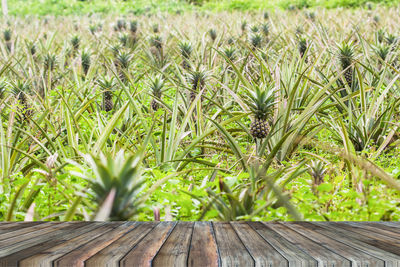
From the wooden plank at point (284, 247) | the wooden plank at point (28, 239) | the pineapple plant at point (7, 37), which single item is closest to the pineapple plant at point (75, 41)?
the pineapple plant at point (7, 37)

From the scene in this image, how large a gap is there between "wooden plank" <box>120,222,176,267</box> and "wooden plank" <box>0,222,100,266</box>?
208mm

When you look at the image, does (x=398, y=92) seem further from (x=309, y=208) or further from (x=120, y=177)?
(x=120, y=177)

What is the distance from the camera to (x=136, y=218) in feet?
4.88

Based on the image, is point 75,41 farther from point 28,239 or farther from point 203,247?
point 203,247

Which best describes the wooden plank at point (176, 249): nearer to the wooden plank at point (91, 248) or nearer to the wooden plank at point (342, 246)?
the wooden plank at point (91, 248)

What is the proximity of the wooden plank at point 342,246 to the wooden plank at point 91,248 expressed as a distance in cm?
52

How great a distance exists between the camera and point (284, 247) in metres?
1.17

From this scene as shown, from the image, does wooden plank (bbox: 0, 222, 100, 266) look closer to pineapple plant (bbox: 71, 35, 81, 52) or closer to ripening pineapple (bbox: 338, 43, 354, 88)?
ripening pineapple (bbox: 338, 43, 354, 88)

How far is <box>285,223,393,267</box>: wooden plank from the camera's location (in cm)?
107

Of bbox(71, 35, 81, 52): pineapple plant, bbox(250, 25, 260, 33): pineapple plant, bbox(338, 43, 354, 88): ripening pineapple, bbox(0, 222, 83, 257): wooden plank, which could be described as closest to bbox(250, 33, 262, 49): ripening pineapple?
bbox(250, 25, 260, 33): pineapple plant

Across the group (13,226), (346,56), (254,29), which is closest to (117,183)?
(13,226)

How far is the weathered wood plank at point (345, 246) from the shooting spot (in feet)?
3.52

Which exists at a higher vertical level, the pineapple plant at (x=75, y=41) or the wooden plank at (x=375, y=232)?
the pineapple plant at (x=75, y=41)

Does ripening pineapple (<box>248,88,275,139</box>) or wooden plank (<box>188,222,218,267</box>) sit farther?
ripening pineapple (<box>248,88,275,139</box>)
